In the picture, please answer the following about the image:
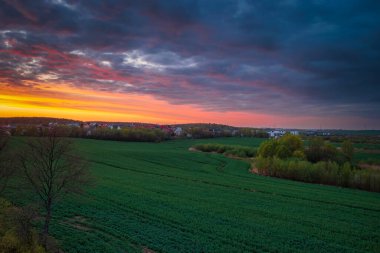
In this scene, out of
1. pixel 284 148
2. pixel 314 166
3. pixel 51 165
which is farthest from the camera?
pixel 284 148

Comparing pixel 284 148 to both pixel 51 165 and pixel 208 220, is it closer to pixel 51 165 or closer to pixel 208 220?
pixel 208 220

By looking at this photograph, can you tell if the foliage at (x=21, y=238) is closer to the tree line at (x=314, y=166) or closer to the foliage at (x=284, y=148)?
the tree line at (x=314, y=166)

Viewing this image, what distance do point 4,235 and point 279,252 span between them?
697 inches

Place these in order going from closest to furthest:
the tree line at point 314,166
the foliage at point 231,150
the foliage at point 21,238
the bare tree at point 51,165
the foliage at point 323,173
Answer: the foliage at point 21,238 < the bare tree at point 51,165 < the foliage at point 323,173 < the tree line at point 314,166 < the foliage at point 231,150

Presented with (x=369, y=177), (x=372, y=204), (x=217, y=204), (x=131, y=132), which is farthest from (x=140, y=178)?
(x=131, y=132)

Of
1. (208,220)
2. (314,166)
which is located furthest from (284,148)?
(208,220)

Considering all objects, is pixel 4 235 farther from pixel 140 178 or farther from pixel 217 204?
pixel 140 178

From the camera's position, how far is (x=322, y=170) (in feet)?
181

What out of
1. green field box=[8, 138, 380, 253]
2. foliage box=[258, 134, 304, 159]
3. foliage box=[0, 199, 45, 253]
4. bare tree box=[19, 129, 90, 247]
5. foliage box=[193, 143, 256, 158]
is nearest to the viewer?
foliage box=[0, 199, 45, 253]

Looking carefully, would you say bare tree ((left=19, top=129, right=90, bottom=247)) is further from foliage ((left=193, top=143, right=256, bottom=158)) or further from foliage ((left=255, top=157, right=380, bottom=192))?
foliage ((left=193, top=143, right=256, bottom=158))

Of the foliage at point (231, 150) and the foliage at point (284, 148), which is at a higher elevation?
the foliage at point (284, 148)

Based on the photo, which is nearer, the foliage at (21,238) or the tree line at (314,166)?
the foliage at (21,238)

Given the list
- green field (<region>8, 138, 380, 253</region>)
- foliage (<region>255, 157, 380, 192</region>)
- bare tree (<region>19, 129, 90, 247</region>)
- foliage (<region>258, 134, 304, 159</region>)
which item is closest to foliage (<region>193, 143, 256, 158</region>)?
foliage (<region>258, 134, 304, 159</region>)

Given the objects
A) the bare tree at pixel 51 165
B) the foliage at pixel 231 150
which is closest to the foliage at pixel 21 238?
the bare tree at pixel 51 165
